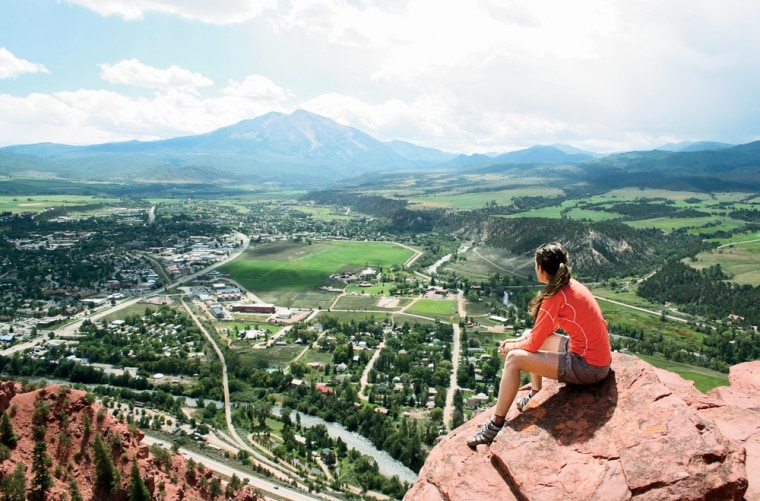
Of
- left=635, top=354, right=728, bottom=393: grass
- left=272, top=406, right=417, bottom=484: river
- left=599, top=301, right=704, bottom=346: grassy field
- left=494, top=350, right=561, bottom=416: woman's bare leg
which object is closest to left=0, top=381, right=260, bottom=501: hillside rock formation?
left=272, top=406, right=417, bottom=484: river

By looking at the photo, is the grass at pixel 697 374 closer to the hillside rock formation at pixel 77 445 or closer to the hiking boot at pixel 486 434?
the hillside rock formation at pixel 77 445

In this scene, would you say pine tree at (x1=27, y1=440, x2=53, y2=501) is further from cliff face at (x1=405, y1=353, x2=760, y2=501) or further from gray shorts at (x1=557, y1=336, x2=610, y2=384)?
gray shorts at (x1=557, y1=336, x2=610, y2=384)

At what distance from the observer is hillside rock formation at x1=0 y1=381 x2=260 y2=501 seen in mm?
23516

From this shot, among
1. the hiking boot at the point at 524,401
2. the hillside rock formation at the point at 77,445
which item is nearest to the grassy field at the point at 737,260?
the hillside rock formation at the point at 77,445

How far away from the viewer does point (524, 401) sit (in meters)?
9.52

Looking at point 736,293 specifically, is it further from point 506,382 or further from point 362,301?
point 506,382

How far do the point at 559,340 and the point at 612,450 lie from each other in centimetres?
188

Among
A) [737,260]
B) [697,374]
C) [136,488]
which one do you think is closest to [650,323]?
[697,374]

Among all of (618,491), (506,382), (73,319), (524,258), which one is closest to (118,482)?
(506,382)

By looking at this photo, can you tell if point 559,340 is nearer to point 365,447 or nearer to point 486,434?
point 486,434

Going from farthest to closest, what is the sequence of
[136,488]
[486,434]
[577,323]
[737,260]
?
[737,260] → [136,488] → [486,434] → [577,323]

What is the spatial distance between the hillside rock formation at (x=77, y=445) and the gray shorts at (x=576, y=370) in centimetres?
2227

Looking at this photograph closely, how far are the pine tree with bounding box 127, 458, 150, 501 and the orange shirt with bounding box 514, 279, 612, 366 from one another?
21305 millimetres

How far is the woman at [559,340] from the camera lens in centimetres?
861
